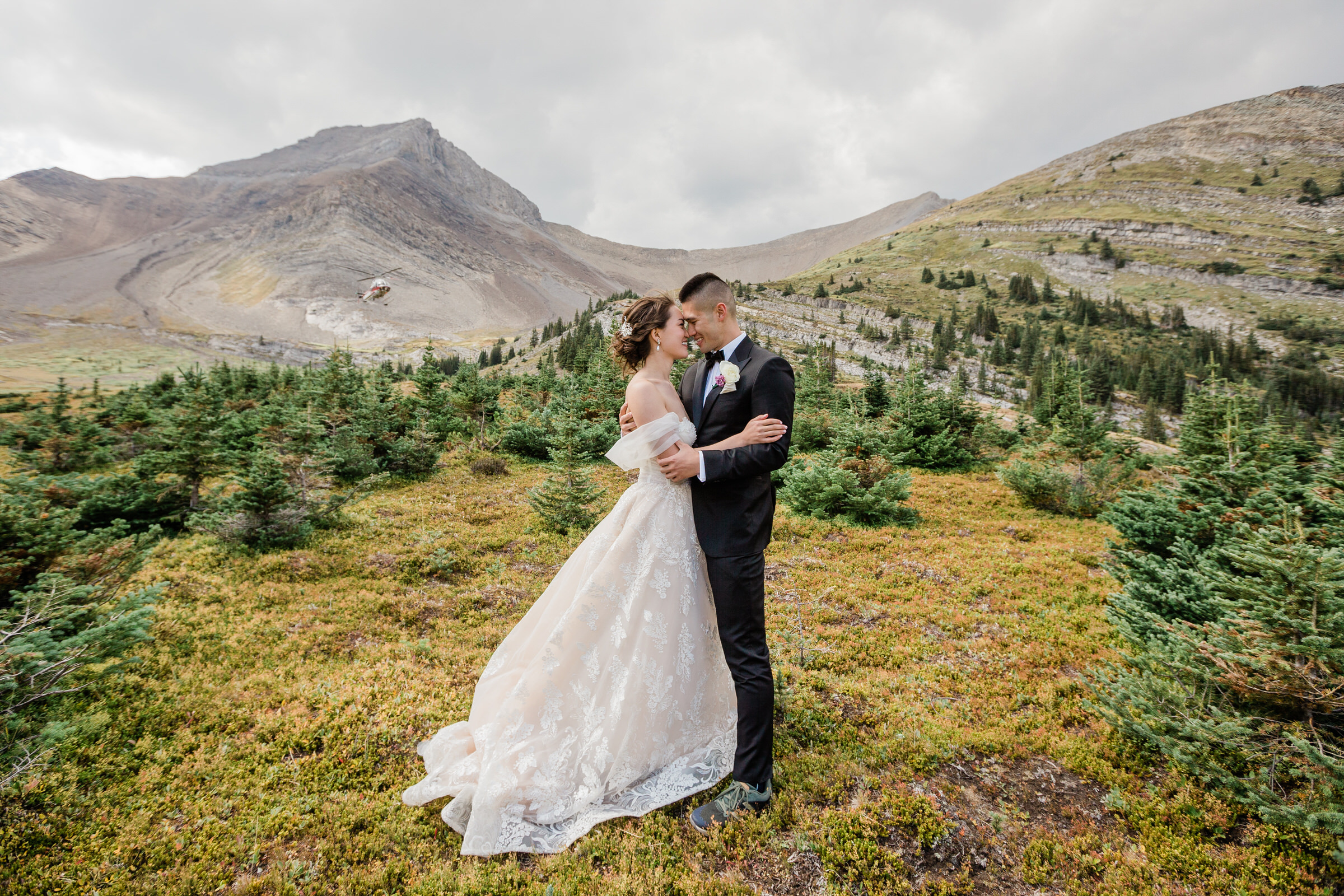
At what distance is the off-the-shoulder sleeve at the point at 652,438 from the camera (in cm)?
391

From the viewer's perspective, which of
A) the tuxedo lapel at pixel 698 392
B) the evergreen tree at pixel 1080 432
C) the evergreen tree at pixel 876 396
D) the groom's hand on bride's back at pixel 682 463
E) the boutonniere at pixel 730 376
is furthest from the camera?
the evergreen tree at pixel 876 396

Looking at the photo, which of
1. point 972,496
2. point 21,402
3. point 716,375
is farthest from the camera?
point 21,402

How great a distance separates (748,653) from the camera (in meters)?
3.89

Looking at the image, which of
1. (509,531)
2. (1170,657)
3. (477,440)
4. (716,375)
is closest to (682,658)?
(716,375)

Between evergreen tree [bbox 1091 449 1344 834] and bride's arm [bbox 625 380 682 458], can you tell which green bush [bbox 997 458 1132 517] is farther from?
bride's arm [bbox 625 380 682 458]

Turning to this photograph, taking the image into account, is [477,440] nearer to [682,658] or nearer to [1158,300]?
[682,658]

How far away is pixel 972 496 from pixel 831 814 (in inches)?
606

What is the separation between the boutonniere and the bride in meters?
0.36

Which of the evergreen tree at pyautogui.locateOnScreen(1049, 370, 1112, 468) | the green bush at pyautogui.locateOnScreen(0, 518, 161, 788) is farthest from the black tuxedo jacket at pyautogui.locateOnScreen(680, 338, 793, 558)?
the evergreen tree at pyautogui.locateOnScreen(1049, 370, 1112, 468)

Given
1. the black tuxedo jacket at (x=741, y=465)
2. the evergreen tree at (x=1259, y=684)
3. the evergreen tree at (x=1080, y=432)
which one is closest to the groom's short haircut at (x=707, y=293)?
the black tuxedo jacket at (x=741, y=465)

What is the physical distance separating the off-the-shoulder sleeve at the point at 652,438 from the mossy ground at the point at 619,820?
2845mm

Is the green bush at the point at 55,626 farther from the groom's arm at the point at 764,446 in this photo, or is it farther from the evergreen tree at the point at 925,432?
the evergreen tree at the point at 925,432

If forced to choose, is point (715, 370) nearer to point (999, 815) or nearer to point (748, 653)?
point (748, 653)

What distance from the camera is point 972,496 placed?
54.7 feet
